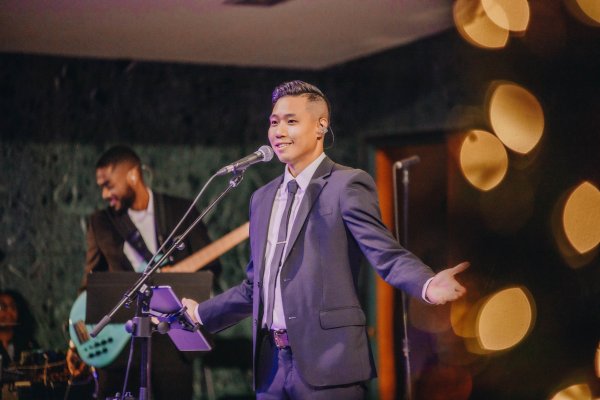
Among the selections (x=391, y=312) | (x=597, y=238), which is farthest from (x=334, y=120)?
(x=597, y=238)

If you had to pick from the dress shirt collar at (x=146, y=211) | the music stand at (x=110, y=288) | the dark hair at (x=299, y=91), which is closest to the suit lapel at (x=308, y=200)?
the dark hair at (x=299, y=91)

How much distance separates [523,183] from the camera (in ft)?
6.76

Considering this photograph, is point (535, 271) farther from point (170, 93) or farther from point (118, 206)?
point (170, 93)

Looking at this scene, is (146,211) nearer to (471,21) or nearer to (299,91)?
(471,21)

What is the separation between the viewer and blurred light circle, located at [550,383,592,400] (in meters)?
2.10

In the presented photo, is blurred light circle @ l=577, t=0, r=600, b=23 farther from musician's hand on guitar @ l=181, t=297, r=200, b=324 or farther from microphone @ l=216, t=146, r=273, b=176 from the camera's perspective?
musician's hand on guitar @ l=181, t=297, r=200, b=324

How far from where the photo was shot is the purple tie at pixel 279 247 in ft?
8.87

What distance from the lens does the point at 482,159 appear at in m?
5.32

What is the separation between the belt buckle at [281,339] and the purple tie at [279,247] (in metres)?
0.05

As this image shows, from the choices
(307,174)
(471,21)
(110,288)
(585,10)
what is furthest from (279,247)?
(471,21)

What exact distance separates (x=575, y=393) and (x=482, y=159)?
10.7ft

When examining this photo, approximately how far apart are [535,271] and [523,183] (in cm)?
22

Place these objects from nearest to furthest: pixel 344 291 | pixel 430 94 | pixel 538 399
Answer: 1. pixel 538 399
2. pixel 344 291
3. pixel 430 94

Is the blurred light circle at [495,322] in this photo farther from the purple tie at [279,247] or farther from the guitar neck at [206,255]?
the guitar neck at [206,255]
